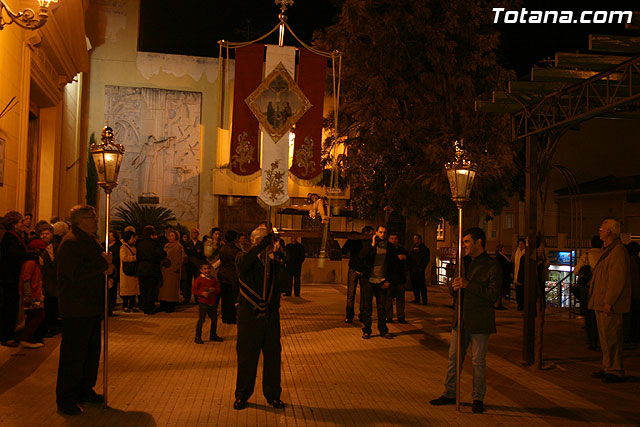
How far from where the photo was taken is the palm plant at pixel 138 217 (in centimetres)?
2725

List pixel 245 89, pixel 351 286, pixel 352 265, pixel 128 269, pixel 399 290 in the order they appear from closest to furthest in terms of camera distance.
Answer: pixel 245 89, pixel 352 265, pixel 351 286, pixel 399 290, pixel 128 269

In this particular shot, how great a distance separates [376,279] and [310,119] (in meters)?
3.60

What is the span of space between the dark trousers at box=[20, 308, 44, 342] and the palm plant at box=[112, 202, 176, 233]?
661 inches

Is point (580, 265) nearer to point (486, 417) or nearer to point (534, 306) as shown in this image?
point (534, 306)

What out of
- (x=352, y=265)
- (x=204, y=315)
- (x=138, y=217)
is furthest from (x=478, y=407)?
(x=138, y=217)

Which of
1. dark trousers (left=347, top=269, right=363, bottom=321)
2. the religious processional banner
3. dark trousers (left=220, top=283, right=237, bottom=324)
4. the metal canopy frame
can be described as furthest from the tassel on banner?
dark trousers (left=220, top=283, right=237, bottom=324)

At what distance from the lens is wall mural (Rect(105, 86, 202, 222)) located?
28516 millimetres

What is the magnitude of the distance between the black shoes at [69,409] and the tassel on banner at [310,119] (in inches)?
213

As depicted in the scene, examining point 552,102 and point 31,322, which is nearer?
point 552,102

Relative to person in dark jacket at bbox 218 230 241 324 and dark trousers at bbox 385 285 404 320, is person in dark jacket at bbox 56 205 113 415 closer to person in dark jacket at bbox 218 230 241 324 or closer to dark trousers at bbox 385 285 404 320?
person in dark jacket at bbox 218 230 241 324

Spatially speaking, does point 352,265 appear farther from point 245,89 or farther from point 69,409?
point 69,409

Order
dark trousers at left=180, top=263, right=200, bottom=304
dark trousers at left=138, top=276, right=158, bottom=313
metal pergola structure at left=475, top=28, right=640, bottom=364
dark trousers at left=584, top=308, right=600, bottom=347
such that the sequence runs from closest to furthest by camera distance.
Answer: metal pergola structure at left=475, top=28, right=640, bottom=364
dark trousers at left=584, top=308, right=600, bottom=347
dark trousers at left=138, top=276, right=158, bottom=313
dark trousers at left=180, top=263, right=200, bottom=304

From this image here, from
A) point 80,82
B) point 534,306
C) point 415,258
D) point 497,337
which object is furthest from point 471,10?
point 80,82

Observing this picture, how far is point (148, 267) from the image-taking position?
48.3 ft
